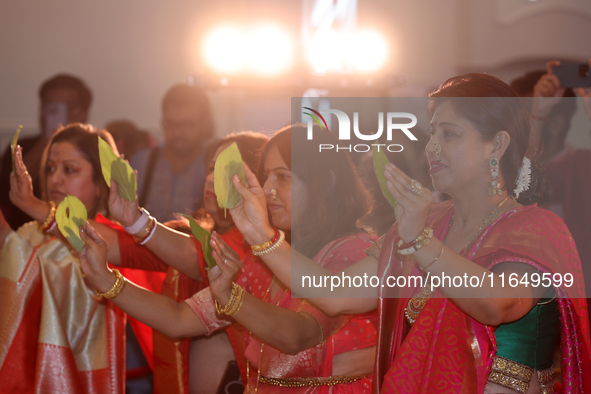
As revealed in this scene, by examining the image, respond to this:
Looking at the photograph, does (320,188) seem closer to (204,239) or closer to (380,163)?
(204,239)

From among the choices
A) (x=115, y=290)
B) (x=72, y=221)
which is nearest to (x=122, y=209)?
(x=72, y=221)

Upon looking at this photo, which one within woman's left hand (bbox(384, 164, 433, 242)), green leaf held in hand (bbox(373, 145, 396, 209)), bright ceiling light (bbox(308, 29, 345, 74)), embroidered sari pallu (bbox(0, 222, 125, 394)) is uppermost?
bright ceiling light (bbox(308, 29, 345, 74))

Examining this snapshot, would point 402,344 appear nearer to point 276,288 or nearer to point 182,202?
point 276,288

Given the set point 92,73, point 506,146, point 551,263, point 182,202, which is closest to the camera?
point 551,263

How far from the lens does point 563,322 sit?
128 centimetres

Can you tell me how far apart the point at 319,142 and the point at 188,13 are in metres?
4.23

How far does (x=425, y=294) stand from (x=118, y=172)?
979 millimetres

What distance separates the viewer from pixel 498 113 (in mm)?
1255

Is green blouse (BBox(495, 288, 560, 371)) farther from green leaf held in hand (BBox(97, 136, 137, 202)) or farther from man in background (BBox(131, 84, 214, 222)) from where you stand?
man in background (BBox(131, 84, 214, 222))

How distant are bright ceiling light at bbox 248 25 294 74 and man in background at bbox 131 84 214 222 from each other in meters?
1.23

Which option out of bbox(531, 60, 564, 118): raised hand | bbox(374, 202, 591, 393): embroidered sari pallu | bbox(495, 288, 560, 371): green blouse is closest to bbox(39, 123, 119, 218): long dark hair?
bbox(374, 202, 591, 393): embroidered sari pallu

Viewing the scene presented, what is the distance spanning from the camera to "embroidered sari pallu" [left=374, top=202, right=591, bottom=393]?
3.91 ft

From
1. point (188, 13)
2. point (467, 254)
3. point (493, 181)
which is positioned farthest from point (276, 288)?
point (188, 13)

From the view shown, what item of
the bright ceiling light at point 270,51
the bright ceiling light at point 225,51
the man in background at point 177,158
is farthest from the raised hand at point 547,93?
the bright ceiling light at point 225,51
